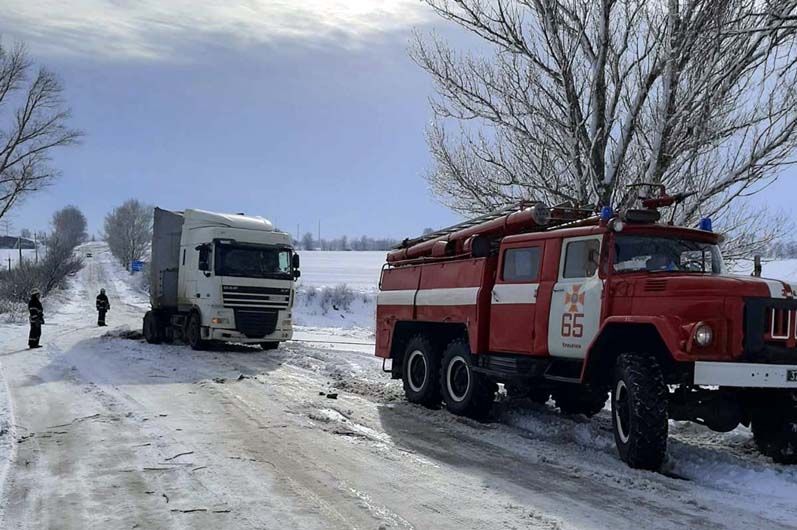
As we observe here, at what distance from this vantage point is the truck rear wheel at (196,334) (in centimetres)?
1870

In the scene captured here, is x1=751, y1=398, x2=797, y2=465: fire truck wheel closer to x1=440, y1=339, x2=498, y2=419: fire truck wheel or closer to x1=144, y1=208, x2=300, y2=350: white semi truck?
x1=440, y1=339, x2=498, y2=419: fire truck wheel

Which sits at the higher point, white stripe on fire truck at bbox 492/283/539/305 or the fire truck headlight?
white stripe on fire truck at bbox 492/283/539/305

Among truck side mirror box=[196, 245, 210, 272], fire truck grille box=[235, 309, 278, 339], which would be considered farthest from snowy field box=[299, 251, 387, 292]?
truck side mirror box=[196, 245, 210, 272]

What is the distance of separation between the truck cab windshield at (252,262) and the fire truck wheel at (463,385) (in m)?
9.12

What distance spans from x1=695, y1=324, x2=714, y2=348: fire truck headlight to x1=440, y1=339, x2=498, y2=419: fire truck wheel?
366 centimetres

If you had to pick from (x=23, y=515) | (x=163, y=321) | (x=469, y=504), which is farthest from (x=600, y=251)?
(x=163, y=321)

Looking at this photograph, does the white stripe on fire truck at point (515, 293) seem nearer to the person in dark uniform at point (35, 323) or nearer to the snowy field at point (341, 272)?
the person in dark uniform at point (35, 323)

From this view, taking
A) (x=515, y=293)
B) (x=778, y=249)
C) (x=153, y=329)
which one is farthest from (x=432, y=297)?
(x=153, y=329)

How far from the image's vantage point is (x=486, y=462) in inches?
292

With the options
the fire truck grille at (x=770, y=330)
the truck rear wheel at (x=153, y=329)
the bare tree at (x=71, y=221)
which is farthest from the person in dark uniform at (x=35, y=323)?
the bare tree at (x=71, y=221)

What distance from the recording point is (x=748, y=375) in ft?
21.4

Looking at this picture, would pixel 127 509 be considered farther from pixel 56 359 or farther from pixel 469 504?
pixel 56 359

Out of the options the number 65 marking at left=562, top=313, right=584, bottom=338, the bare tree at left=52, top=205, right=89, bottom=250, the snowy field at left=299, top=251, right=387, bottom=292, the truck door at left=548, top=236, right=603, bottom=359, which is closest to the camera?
the truck door at left=548, top=236, right=603, bottom=359

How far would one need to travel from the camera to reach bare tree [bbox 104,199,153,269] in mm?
113875
